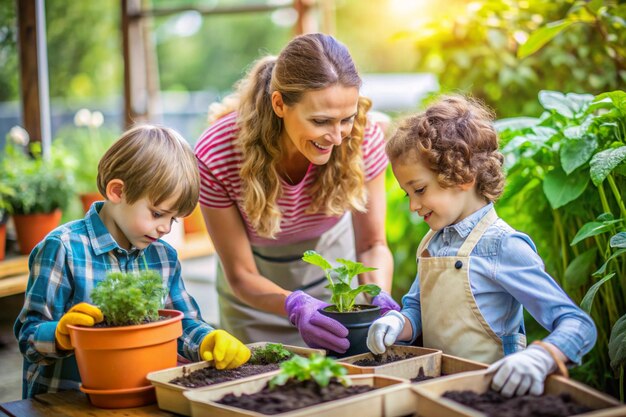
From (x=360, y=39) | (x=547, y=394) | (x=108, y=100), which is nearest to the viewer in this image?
(x=547, y=394)

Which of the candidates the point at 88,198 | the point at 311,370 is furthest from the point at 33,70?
the point at 311,370

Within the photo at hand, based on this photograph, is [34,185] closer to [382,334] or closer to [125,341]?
[125,341]

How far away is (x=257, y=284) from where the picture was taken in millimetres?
1979

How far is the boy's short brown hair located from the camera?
152cm

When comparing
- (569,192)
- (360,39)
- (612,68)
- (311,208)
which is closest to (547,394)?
(569,192)

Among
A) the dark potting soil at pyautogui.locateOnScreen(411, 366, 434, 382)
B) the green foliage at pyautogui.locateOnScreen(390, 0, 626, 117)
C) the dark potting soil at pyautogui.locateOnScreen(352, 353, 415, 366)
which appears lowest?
the dark potting soil at pyautogui.locateOnScreen(411, 366, 434, 382)

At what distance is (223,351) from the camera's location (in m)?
1.40

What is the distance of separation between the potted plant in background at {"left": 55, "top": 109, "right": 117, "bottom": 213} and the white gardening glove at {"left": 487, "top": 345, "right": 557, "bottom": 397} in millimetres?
2660

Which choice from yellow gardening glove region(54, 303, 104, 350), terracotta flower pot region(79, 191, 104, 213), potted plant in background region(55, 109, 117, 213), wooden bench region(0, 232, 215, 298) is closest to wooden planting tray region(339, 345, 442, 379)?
yellow gardening glove region(54, 303, 104, 350)

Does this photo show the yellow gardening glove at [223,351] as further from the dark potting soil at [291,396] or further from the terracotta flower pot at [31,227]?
the terracotta flower pot at [31,227]

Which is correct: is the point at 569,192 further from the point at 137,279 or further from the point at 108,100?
the point at 108,100

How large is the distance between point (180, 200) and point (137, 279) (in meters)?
0.27

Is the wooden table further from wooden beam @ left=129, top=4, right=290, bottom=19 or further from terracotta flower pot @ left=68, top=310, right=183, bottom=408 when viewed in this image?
wooden beam @ left=129, top=4, right=290, bottom=19

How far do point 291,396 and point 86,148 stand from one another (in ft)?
11.0
